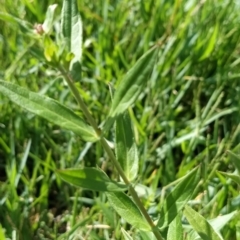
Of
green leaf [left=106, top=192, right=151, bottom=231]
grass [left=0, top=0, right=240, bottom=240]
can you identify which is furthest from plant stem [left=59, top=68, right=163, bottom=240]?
grass [left=0, top=0, right=240, bottom=240]

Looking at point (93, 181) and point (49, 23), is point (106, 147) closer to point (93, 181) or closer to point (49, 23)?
point (93, 181)

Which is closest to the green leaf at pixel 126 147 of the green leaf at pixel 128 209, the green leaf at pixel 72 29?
the green leaf at pixel 128 209

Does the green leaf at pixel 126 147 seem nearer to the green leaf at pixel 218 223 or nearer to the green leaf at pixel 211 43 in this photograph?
the green leaf at pixel 218 223

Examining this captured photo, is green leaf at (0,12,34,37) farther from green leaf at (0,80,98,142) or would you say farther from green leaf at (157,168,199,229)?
green leaf at (157,168,199,229)

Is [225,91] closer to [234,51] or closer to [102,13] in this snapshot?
[234,51]

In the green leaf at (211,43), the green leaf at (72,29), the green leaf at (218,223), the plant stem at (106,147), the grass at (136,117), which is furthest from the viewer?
the green leaf at (211,43)

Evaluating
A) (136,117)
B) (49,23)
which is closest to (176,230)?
(49,23)
